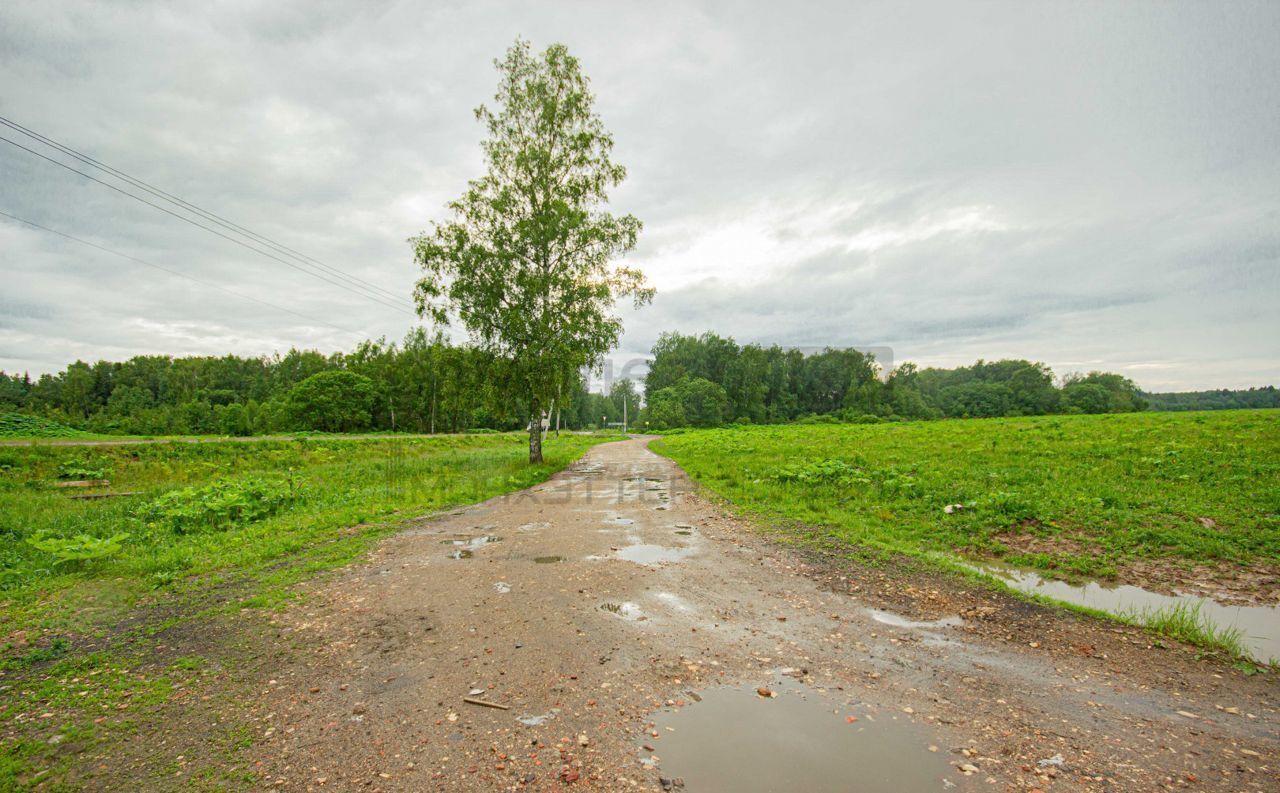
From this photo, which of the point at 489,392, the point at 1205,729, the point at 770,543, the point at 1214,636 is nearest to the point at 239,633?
the point at 770,543

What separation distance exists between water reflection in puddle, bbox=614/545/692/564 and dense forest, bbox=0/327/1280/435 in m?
49.0

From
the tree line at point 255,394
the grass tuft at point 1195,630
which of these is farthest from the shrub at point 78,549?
the tree line at point 255,394

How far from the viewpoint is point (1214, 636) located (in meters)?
5.47

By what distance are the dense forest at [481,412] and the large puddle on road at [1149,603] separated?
5261 centimetres

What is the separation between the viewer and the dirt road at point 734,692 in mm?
3430

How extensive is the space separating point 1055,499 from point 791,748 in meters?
10.6

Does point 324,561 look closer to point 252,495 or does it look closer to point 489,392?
point 252,495

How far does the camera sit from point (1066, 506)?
1028 cm

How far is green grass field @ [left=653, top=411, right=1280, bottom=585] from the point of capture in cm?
838

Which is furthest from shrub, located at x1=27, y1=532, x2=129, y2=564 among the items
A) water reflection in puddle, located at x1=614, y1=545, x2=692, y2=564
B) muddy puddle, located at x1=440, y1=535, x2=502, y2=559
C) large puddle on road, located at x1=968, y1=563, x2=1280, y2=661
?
large puddle on road, located at x1=968, y1=563, x2=1280, y2=661

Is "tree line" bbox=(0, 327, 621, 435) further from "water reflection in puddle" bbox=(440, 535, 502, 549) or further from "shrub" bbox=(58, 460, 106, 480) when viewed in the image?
"water reflection in puddle" bbox=(440, 535, 502, 549)

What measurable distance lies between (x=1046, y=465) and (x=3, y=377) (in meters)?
136

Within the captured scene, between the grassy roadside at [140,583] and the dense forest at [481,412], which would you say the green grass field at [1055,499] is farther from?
the dense forest at [481,412]

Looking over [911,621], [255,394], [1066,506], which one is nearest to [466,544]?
[911,621]
